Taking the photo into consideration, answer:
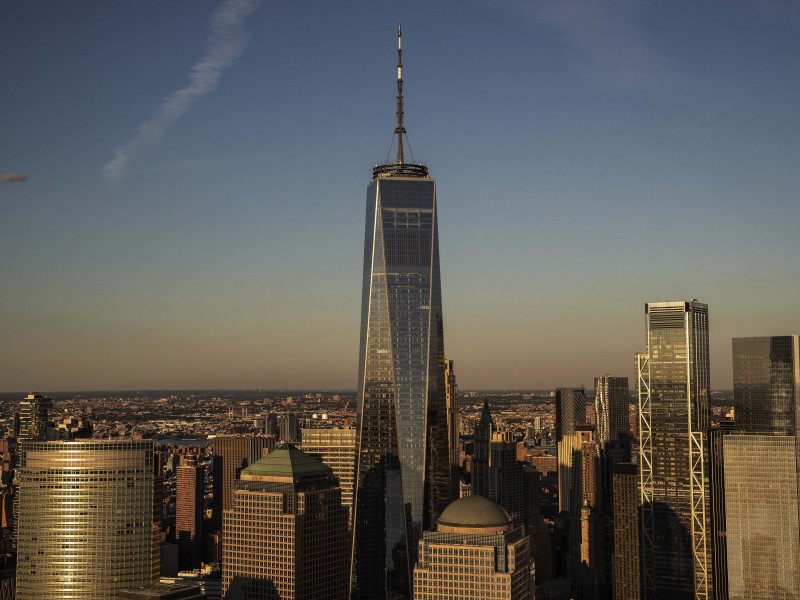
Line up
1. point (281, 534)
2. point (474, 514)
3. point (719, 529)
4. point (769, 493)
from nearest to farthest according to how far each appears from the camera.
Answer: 1. point (474, 514)
2. point (281, 534)
3. point (769, 493)
4. point (719, 529)

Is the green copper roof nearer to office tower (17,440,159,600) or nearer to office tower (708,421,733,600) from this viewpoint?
office tower (17,440,159,600)

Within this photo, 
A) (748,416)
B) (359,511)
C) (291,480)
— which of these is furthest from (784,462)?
(291,480)

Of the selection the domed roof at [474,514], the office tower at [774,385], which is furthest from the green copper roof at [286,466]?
the office tower at [774,385]

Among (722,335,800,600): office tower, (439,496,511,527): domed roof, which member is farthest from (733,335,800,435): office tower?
(439,496,511,527): domed roof

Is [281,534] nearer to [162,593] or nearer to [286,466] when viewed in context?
[286,466]

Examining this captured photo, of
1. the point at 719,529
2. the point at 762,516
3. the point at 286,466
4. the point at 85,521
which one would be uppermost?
the point at 286,466

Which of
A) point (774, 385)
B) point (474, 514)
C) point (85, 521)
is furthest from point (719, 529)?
point (85, 521)

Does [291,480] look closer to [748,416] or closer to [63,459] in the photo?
[63,459]
